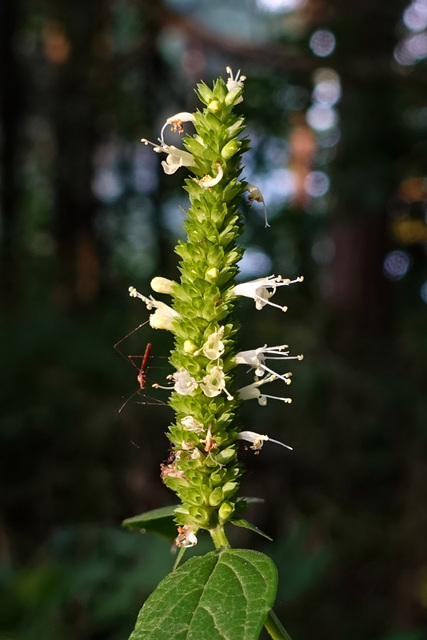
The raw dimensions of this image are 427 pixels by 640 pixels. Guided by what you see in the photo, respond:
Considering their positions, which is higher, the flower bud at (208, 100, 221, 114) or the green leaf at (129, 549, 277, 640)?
the flower bud at (208, 100, 221, 114)

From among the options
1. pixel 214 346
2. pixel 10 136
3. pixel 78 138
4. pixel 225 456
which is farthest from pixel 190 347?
pixel 10 136

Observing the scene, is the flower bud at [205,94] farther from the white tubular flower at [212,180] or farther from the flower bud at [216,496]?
the flower bud at [216,496]

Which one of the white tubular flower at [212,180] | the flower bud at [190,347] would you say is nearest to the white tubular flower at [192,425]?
the flower bud at [190,347]

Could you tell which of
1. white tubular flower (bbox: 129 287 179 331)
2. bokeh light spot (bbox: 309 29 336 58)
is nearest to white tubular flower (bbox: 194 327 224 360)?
white tubular flower (bbox: 129 287 179 331)

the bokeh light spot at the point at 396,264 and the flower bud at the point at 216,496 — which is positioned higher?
the flower bud at the point at 216,496

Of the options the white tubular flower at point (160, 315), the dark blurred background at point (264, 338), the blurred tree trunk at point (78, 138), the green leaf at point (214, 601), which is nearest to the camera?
the green leaf at point (214, 601)

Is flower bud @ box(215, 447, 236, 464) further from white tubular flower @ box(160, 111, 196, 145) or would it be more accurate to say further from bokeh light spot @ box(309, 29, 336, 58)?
bokeh light spot @ box(309, 29, 336, 58)
